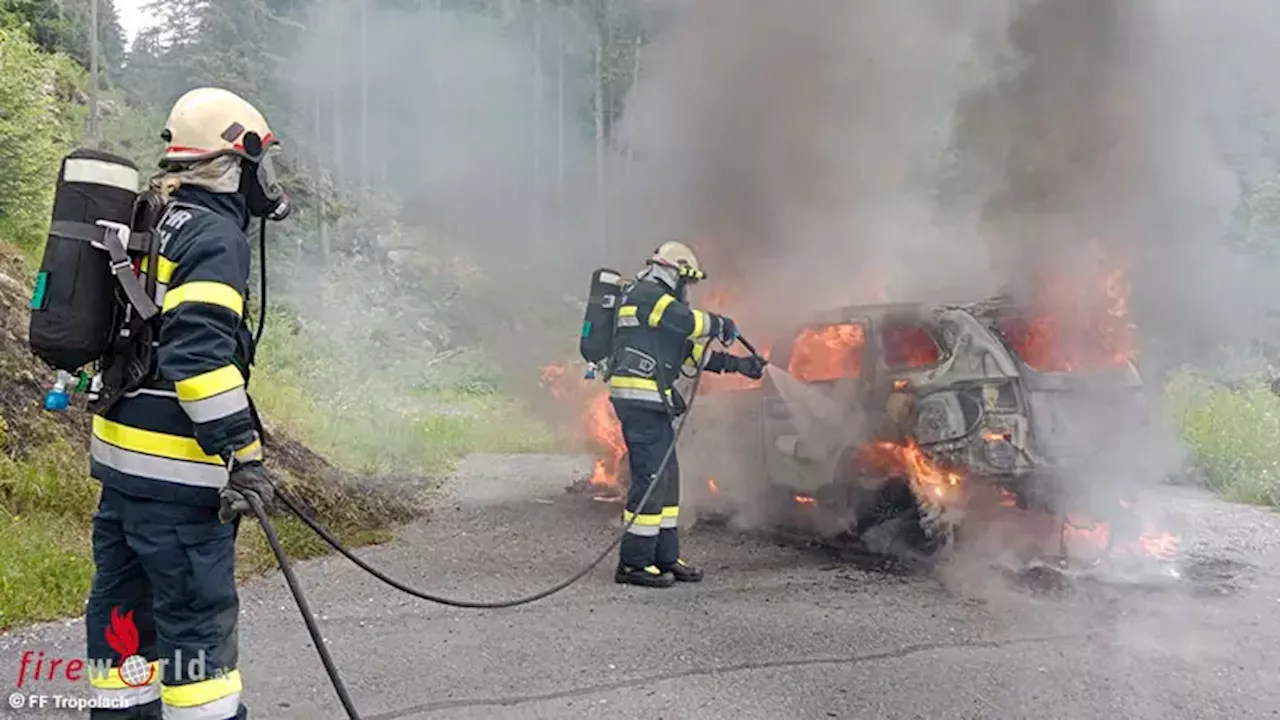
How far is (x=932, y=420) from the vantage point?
5.73 m

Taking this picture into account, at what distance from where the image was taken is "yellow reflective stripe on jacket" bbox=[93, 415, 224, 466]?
2.93 m

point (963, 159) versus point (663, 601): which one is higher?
point (963, 159)

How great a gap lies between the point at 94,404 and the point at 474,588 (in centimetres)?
305

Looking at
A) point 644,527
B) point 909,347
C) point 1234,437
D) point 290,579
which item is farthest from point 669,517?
→ point 1234,437

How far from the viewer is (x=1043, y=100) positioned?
Answer: 755 centimetres

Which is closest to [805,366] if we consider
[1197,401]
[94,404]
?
[94,404]

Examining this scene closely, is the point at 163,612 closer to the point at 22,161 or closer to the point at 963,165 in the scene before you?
the point at 22,161

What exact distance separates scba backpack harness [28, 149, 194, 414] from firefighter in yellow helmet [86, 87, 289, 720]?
0.8 inches

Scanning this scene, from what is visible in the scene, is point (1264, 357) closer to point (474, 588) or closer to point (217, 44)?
point (474, 588)

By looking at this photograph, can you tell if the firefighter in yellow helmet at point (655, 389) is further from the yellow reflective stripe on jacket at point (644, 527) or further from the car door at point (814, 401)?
the car door at point (814, 401)

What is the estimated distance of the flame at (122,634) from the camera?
3.02 meters

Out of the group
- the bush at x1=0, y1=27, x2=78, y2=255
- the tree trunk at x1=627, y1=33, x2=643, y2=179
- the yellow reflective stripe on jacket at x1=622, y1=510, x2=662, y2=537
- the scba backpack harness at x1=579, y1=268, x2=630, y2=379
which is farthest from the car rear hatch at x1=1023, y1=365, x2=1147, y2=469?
the tree trunk at x1=627, y1=33, x2=643, y2=179

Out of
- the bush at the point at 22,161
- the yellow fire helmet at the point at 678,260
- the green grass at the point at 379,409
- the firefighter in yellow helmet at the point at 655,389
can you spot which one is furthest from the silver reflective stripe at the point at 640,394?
the bush at the point at 22,161

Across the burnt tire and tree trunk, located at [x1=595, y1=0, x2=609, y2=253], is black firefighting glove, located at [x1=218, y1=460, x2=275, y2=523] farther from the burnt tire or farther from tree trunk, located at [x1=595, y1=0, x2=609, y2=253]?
tree trunk, located at [x1=595, y1=0, x2=609, y2=253]
